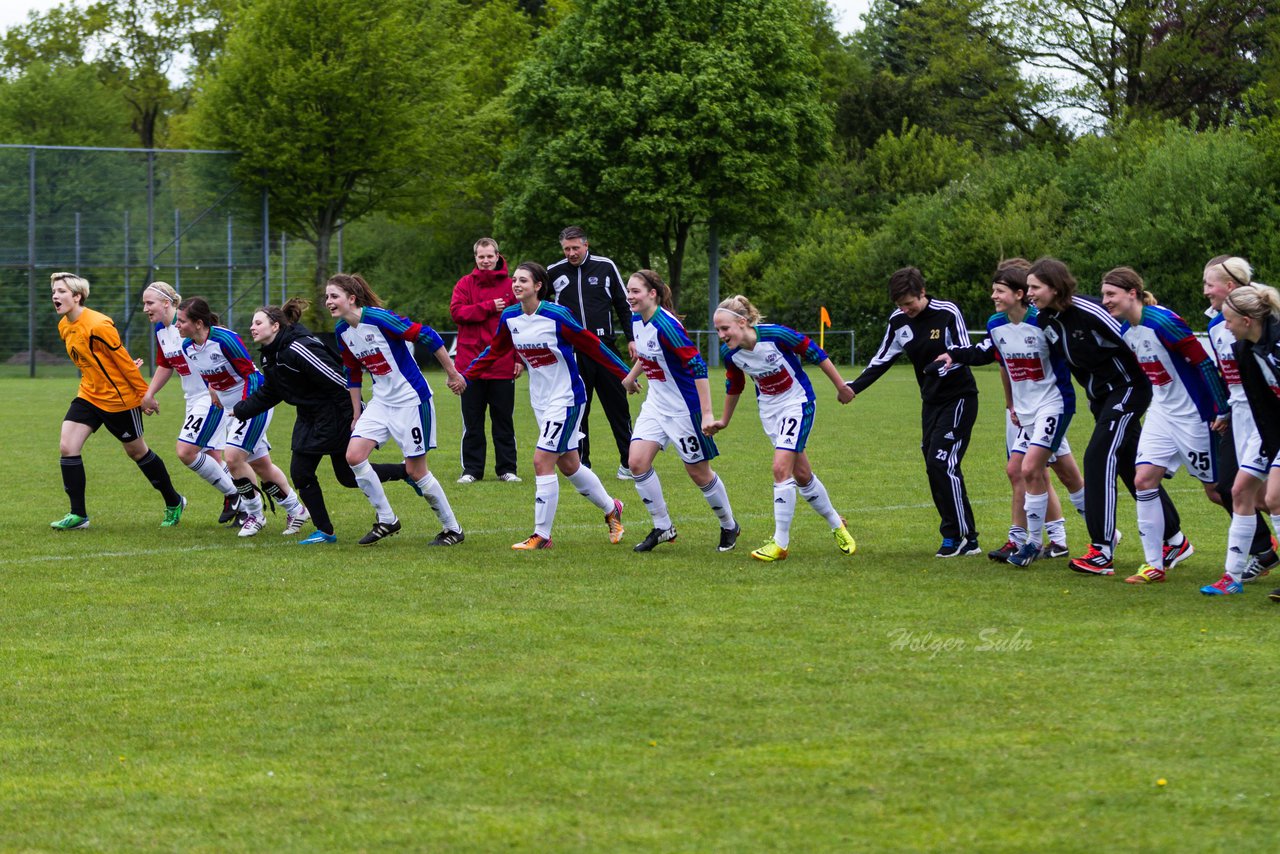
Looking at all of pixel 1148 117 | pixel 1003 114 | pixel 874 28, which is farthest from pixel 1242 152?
pixel 874 28

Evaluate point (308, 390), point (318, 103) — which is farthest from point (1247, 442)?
point (318, 103)

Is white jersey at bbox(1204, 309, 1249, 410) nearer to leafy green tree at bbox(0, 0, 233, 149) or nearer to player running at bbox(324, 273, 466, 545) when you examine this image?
player running at bbox(324, 273, 466, 545)

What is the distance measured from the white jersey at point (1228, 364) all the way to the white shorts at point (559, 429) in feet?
12.6

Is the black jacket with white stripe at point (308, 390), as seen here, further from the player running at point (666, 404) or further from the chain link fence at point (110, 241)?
the chain link fence at point (110, 241)

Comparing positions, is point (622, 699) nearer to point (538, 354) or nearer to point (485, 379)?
point (538, 354)

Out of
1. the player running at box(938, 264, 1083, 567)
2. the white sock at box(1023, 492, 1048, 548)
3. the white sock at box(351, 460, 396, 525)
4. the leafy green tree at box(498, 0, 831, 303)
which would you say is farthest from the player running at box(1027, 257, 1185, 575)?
the leafy green tree at box(498, 0, 831, 303)

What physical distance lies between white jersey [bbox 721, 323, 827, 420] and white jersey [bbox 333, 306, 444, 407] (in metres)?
1.99

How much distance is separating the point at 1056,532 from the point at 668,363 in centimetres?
254

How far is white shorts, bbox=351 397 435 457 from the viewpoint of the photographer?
10.1 meters

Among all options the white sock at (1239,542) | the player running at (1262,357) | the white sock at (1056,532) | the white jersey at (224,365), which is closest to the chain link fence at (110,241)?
the white jersey at (224,365)

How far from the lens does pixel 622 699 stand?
19.5ft

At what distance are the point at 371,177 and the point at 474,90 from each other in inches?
371

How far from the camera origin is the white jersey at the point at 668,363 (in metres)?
9.67

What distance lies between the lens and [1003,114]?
60.0 m
